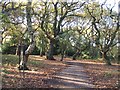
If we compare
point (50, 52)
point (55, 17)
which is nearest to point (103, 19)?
point (55, 17)

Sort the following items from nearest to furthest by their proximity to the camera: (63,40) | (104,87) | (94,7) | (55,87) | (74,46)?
1. (55,87)
2. (104,87)
3. (94,7)
4. (63,40)
5. (74,46)

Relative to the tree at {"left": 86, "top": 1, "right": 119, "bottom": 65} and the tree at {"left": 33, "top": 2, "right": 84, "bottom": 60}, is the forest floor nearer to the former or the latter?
the tree at {"left": 86, "top": 1, "right": 119, "bottom": 65}

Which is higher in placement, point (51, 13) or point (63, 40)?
point (51, 13)

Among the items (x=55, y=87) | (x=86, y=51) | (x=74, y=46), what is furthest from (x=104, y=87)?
(x=86, y=51)

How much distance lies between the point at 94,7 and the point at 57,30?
4897 millimetres

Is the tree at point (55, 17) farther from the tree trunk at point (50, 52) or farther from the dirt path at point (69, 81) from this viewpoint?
the dirt path at point (69, 81)

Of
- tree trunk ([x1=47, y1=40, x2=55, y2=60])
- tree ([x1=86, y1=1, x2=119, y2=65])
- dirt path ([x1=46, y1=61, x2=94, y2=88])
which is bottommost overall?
dirt path ([x1=46, y1=61, x2=94, y2=88])

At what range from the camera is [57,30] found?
30.0 m

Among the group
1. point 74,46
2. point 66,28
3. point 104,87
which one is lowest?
point 104,87

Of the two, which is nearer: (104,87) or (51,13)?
(104,87)

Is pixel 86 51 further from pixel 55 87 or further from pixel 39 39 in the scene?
pixel 55 87

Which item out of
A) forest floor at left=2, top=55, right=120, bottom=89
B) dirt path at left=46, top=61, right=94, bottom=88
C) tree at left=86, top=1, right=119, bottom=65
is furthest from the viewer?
tree at left=86, top=1, right=119, bottom=65

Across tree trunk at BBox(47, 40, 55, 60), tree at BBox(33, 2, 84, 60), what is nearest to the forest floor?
tree trunk at BBox(47, 40, 55, 60)

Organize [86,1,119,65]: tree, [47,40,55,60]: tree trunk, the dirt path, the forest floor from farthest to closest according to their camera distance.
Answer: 1. [47,40,55,60]: tree trunk
2. [86,1,119,65]: tree
3. the dirt path
4. the forest floor
